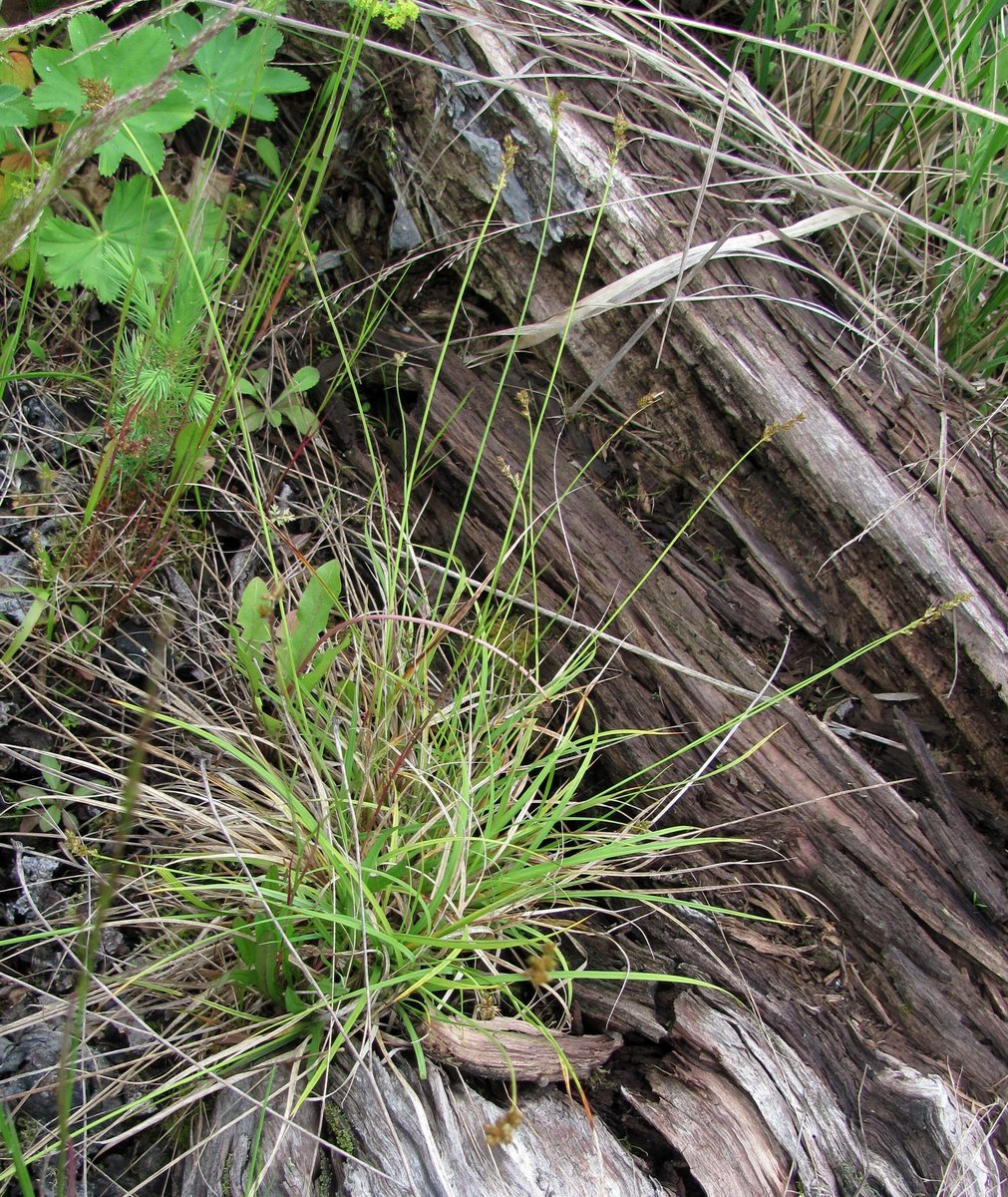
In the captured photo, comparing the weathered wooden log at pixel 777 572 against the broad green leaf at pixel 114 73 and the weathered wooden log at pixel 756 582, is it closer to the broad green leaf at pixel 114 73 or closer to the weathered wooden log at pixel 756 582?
the weathered wooden log at pixel 756 582

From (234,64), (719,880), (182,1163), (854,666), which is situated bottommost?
(182,1163)

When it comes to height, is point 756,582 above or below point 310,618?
above

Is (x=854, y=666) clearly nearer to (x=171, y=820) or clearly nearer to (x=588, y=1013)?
(x=588, y=1013)

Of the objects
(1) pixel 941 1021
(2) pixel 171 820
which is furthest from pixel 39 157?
(1) pixel 941 1021

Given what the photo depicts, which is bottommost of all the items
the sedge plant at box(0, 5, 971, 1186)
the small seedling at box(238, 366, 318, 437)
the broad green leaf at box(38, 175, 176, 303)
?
the sedge plant at box(0, 5, 971, 1186)

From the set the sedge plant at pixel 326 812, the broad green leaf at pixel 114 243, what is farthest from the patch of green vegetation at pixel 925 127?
the broad green leaf at pixel 114 243

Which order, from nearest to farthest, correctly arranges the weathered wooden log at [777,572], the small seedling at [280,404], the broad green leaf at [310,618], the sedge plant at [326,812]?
the sedge plant at [326,812], the weathered wooden log at [777,572], the broad green leaf at [310,618], the small seedling at [280,404]

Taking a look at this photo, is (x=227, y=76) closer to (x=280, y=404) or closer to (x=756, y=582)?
(x=280, y=404)

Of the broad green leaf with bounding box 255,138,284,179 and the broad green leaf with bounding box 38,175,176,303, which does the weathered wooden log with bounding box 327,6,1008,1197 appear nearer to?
the broad green leaf with bounding box 255,138,284,179

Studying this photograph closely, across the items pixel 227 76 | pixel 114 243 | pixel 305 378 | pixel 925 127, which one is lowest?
pixel 305 378

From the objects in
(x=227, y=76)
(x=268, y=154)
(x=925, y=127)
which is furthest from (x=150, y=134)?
(x=925, y=127)

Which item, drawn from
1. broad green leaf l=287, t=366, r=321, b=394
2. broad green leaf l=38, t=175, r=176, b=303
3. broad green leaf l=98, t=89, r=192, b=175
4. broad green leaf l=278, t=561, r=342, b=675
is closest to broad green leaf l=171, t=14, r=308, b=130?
broad green leaf l=98, t=89, r=192, b=175

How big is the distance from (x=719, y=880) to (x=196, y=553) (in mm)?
1283

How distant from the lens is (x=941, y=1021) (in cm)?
155
